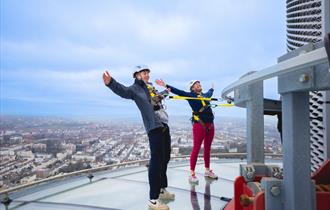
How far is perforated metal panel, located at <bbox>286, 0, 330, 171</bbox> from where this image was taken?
2049 millimetres

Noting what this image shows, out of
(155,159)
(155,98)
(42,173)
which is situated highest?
(155,98)

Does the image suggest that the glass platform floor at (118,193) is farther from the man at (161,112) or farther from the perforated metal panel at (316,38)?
the perforated metal panel at (316,38)

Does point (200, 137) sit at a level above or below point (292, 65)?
below

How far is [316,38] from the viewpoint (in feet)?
6.97

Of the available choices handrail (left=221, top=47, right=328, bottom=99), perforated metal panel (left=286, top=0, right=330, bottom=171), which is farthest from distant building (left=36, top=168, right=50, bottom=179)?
handrail (left=221, top=47, right=328, bottom=99)

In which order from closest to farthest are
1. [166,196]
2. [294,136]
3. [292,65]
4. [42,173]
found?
[292,65] → [294,136] → [166,196] → [42,173]

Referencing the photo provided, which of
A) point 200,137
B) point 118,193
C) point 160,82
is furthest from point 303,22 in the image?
point 118,193

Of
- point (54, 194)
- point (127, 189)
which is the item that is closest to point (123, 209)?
point (127, 189)

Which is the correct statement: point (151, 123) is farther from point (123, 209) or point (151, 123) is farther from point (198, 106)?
point (198, 106)

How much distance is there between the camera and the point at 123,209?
3221mm

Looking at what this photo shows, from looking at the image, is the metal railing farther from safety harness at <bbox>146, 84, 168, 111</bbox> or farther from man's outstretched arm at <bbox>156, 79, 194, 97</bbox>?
man's outstretched arm at <bbox>156, 79, 194, 97</bbox>

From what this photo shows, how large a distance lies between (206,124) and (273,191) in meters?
3.03

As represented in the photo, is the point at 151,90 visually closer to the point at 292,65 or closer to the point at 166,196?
the point at 166,196

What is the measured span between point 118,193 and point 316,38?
281 centimetres
